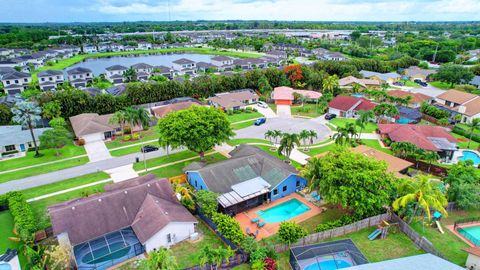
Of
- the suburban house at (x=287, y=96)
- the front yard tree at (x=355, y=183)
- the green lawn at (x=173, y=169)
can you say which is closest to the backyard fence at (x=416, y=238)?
the front yard tree at (x=355, y=183)

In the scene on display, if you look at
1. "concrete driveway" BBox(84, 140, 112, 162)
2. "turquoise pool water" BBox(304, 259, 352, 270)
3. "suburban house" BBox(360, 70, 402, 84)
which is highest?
"suburban house" BBox(360, 70, 402, 84)

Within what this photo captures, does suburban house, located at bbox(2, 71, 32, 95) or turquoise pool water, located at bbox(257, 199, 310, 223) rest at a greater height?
suburban house, located at bbox(2, 71, 32, 95)

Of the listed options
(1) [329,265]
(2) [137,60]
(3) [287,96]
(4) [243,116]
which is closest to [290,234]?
(1) [329,265]

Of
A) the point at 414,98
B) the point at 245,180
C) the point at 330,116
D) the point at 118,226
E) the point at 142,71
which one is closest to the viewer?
the point at 118,226

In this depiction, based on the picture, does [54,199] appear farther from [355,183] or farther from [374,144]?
[374,144]

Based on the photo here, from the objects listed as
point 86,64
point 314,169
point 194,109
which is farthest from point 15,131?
point 86,64

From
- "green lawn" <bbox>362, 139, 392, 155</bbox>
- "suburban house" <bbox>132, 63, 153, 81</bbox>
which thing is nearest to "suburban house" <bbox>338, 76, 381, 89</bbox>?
"green lawn" <bbox>362, 139, 392, 155</bbox>

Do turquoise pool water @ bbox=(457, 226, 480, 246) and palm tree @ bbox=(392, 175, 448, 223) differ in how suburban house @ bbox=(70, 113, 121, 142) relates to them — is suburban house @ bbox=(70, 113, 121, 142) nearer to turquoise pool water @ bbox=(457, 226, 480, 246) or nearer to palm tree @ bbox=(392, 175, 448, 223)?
palm tree @ bbox=(392, 175, 448, 223)
